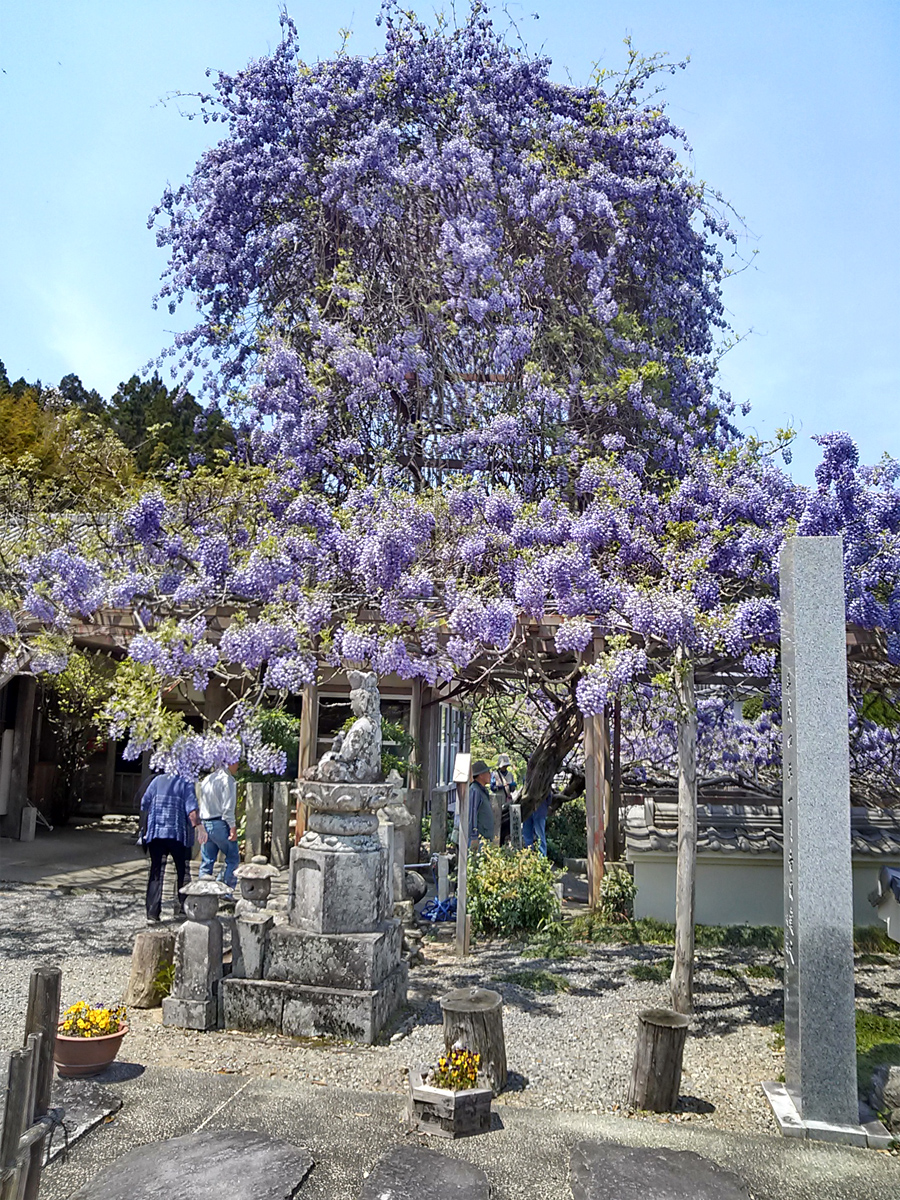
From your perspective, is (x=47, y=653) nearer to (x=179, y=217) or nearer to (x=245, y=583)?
(x=245, y=583)

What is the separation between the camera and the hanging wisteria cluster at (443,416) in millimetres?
7996

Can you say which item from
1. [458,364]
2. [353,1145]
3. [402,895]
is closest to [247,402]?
[458,364]

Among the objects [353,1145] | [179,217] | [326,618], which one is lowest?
[353,1145]

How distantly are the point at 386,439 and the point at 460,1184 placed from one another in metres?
9.51

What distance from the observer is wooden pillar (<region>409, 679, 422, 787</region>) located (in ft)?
43.4

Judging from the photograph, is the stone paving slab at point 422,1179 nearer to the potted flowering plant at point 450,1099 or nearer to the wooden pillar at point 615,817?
the potted flowering plant at point 450,1099

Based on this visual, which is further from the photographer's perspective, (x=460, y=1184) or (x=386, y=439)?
(x=386, y=439)

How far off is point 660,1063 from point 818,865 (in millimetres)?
1391

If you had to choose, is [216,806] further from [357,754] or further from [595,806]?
[595,806]

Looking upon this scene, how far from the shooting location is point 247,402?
466 inches

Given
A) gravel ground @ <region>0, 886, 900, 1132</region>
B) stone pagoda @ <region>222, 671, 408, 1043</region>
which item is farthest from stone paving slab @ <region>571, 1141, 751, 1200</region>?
stone pagoda @ <region>222, 671, 408, 1043</region>

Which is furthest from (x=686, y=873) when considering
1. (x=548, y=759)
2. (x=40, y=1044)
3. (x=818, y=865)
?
(x=548, y=759)

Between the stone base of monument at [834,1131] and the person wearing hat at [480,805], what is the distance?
5518mm

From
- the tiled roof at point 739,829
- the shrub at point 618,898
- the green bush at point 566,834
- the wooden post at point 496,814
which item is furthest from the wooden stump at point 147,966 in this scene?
the green bush at point 566,834
